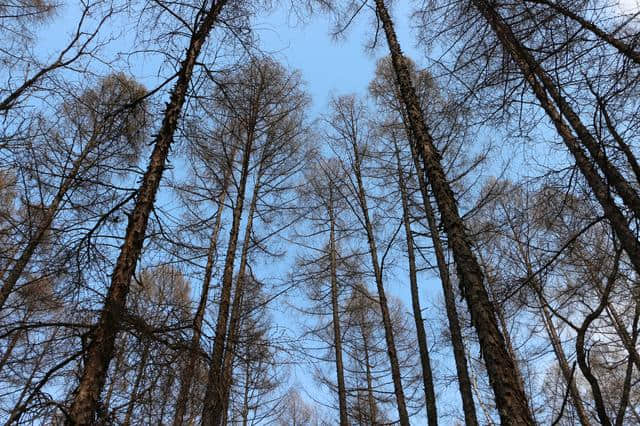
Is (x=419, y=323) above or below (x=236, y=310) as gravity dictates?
above

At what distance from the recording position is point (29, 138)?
14.5ft

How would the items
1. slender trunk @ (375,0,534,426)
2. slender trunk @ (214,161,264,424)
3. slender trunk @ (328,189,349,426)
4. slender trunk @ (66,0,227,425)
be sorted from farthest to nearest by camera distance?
slender trunk @ (328,189,349,426)
slender trunk @ (214,161,264,424)
slender trunk @ (375,0,534,426)
slender trunk @ (66,0,227,425)

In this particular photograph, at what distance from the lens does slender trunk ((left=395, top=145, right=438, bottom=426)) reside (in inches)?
240

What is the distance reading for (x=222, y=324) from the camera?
4820mm

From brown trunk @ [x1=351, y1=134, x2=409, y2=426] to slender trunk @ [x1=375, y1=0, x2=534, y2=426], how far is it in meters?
3.23

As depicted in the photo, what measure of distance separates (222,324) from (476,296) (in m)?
2.98

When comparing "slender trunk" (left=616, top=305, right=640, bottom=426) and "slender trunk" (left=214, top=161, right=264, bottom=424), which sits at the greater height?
"slender trunk" (left=214, top=161, right=264, bottom=424)

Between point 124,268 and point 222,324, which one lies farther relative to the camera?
point 222,324

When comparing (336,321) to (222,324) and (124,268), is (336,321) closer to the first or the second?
(222,324)

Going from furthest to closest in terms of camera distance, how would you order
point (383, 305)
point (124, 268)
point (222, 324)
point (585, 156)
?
point (383, 305) → point (585, 156) → point (222, 324) → point (124, 268)

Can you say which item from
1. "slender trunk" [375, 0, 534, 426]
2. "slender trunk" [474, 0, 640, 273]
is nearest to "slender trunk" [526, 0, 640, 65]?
"slender trunk" [474, 0, 640, 273]

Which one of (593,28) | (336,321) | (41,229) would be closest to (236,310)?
(41,229)

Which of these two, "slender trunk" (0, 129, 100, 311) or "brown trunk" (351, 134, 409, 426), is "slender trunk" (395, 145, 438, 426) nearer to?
"brown trunk" (351, 134, 409, 426)

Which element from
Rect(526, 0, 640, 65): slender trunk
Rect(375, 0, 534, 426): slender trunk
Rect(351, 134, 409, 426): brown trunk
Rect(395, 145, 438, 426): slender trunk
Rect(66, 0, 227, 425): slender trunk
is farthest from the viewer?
Rect(351, 134, 409, 426): brown trunk
